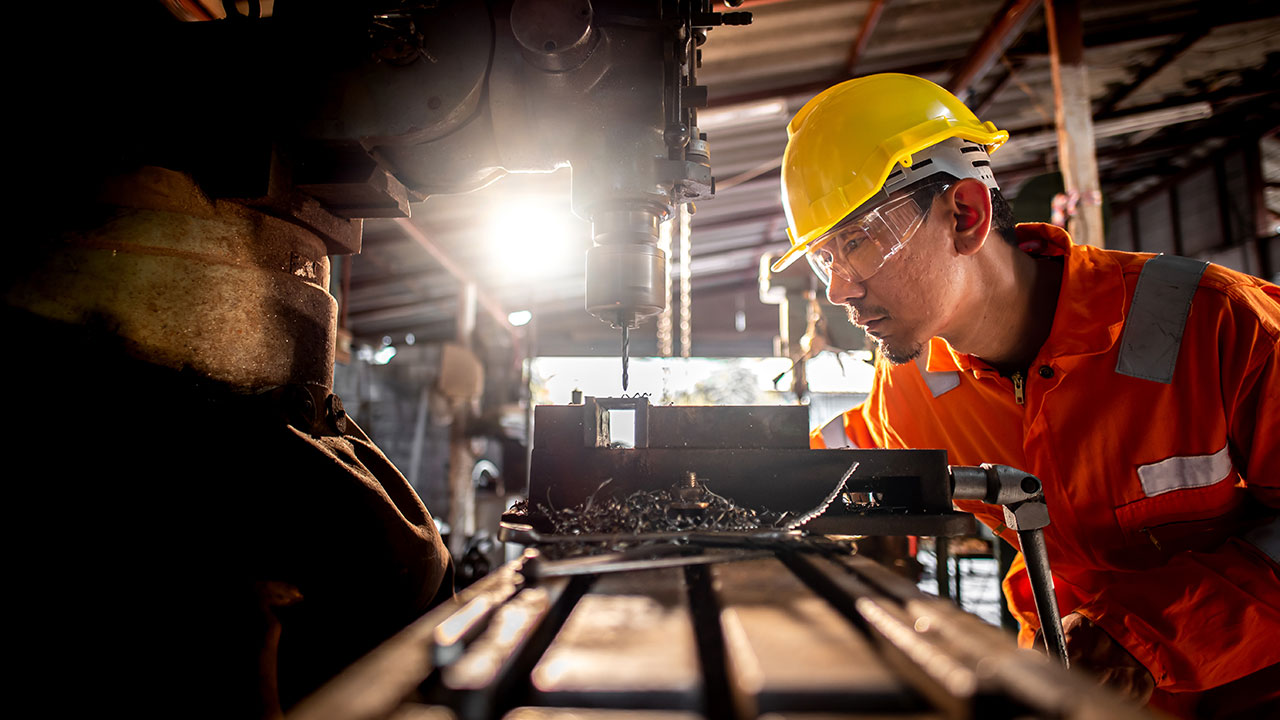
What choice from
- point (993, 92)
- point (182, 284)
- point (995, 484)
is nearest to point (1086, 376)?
point (995, 484)

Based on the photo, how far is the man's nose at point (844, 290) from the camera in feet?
4.76

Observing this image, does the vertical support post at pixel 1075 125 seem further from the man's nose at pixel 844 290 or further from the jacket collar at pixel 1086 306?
Answer: the man's nose at pixel 844 290

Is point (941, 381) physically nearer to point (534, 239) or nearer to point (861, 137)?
point (861, 137)

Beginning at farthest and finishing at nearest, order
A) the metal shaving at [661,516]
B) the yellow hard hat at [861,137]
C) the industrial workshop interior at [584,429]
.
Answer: the yellow hard hat at [861,137] < the metal shaving at [661,516] < the industrial workshop interior at [584,429]

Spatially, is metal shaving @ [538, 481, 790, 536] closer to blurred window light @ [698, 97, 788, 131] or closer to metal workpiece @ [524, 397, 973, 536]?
metal workpiece @ [524, 397, 973, 536]

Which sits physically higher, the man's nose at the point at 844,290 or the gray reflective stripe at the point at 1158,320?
the man's nose at the point at 844,290

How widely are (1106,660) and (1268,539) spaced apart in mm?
330

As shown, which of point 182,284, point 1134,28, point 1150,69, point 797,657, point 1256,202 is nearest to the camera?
point 797,657

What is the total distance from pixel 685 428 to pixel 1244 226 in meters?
8.61

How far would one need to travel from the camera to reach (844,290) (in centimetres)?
148

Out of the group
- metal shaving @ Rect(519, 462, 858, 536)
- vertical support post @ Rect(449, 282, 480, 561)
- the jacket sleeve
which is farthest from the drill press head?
vertical support post @ Rect(449, 282, 480, 561)

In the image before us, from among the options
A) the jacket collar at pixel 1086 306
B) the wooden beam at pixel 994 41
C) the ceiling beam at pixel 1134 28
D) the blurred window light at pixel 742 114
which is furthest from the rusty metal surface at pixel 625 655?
the ceiling beam at pixel 1134 28

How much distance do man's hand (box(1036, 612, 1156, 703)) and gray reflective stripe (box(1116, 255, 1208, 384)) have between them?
18.9 inches

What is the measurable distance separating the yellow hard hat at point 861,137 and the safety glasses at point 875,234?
0.11ft
